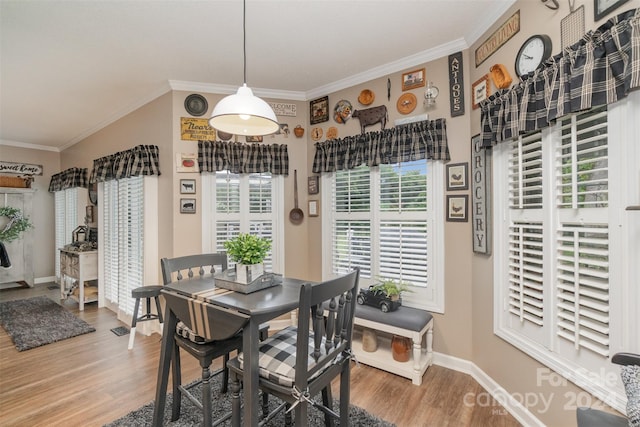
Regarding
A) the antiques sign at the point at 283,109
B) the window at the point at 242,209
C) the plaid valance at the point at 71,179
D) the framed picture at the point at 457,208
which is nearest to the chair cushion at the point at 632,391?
the framed picture at the point at 457,208

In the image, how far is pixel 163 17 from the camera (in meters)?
2.12

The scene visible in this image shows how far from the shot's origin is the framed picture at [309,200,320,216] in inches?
134

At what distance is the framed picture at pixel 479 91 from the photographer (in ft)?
7.32

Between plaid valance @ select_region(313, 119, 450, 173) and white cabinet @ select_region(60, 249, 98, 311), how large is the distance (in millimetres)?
3665

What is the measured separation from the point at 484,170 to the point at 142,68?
3202 millimetres

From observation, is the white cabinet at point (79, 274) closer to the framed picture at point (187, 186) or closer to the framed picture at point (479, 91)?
the framed picture at point (187, 186)

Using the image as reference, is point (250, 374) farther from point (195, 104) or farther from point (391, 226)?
point (195, 104)

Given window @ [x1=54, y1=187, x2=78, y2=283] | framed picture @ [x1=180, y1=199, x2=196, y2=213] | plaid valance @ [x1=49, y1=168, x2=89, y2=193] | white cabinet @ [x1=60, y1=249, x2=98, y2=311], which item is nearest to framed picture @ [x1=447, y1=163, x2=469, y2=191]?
framed picture @ [x1=180, y1=199, x2=196, y2=213]

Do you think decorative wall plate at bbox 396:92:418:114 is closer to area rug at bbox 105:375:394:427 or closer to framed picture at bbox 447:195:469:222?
framed picture at bbox 447:195:469:222

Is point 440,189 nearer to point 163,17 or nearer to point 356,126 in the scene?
point 356,126

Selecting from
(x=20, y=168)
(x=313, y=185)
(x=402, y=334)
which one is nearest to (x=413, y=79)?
(x=313, y=185)

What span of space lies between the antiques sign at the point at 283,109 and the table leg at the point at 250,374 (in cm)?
263

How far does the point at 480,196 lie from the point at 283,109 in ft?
7.47

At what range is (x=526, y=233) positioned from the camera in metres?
1.93
